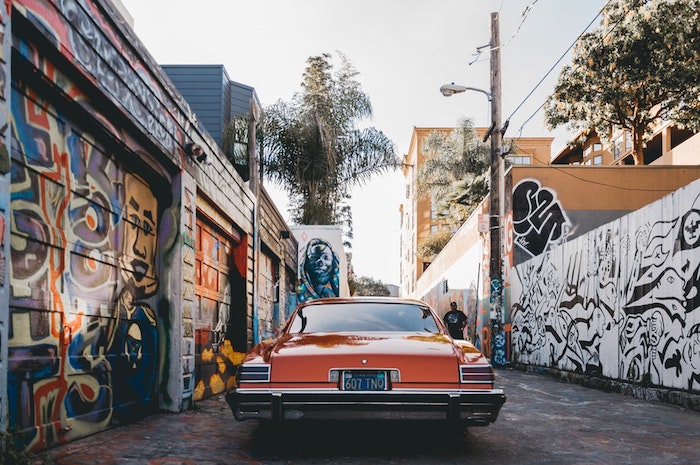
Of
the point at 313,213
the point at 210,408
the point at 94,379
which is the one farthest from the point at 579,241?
the point at 313,213

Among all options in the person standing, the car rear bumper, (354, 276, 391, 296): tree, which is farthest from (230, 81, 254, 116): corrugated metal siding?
(354, 276, 391, 296): tree

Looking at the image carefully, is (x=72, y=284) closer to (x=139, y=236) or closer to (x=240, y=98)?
(x=139, y=236)

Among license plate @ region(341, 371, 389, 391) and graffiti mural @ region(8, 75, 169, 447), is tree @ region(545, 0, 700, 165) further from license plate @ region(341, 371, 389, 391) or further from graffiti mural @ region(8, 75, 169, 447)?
license plate @ region(341, 371, 389, 391)

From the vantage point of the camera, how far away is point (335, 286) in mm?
26844

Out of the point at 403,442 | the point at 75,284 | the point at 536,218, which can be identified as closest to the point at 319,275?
the point at 536,218

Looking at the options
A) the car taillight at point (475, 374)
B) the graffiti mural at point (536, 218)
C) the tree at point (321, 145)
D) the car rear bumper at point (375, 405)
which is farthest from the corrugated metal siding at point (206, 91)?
the car taillight at point (475, 374)

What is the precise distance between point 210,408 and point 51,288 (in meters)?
3.64

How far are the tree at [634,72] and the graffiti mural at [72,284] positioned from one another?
19774mm

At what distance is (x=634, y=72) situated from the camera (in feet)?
81.0

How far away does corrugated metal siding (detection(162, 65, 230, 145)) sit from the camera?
62.9 ft

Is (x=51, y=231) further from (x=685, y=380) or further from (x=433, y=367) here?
(x=685, y=380)

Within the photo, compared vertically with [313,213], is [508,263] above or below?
below

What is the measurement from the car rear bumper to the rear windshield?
1193mm

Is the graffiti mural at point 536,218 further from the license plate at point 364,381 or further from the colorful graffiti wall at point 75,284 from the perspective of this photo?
the license plate at point 364,381
